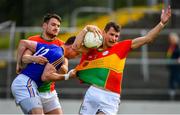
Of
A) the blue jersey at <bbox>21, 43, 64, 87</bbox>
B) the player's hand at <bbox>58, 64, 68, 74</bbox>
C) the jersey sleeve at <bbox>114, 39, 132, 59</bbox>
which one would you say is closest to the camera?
the jersey sleeve at <bbox>114, 39, 132, 59</bbox>

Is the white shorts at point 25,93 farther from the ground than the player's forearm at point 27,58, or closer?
closer

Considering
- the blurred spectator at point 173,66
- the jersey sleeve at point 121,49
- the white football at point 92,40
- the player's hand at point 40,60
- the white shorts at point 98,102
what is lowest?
the blurred spectator at point 173,66

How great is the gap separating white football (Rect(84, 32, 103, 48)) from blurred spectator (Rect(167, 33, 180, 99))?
40.8 ft

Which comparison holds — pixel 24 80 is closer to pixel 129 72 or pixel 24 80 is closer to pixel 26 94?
pixel 26 94

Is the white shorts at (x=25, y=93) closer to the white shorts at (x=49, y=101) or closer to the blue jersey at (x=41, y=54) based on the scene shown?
the blue jersey at (x=41, y=54)

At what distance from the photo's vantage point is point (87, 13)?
28000mm

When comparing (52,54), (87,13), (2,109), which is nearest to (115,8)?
(87,13)

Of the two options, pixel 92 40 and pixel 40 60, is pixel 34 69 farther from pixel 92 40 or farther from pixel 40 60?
pixel 92 40

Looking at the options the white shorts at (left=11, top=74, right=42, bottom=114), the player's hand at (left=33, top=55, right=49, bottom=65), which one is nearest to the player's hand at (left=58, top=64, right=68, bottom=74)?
the player's hand at (left=33, top=55, right=49, bottom=65)

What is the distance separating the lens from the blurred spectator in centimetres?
2414

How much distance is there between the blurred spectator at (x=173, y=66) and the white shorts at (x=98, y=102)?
12174 millimetres

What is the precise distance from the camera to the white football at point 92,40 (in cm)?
1182

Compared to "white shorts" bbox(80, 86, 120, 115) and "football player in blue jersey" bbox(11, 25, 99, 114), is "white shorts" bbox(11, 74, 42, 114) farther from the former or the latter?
"white shorts" bbox(80, 86, 120, 115)

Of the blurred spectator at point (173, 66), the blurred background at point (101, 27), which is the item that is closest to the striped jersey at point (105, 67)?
the blurred background at point (101, 27)
